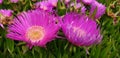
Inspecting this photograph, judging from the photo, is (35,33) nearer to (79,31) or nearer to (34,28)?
(34,28)

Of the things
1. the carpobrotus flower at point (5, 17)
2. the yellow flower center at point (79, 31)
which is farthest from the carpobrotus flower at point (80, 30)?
the carpobrotus flower at point (5, 17)

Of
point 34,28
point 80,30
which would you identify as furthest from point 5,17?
point 80,30

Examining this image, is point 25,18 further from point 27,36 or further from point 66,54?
point 66,54

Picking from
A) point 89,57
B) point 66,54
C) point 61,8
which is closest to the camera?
point 66,54

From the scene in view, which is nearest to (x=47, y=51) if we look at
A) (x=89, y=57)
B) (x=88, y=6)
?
(x=89, y=57)

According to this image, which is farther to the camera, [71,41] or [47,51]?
[47,51]

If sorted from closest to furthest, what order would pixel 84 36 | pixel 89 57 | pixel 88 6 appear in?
pixel 84 36 < pixel 89 57 < pixel 88 6
